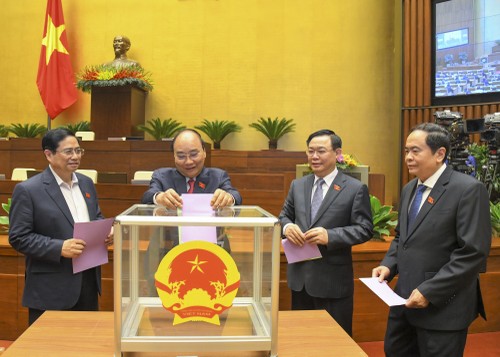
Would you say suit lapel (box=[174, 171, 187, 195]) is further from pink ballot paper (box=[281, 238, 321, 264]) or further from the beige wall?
the beige wall

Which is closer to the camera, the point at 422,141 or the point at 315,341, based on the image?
the point at 315,341

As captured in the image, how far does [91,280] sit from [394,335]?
131cm

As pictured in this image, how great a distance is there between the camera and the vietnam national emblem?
1.05m

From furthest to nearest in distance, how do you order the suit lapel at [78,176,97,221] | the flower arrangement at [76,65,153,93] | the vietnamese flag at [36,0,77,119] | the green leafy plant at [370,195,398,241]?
1. the vietnamese flag at [36,0,77,119]
2. the flower arrangement at [76,65,153,93]
3. the green leafy plant at [370,195,398,241]
4. the suit lapel at [78,176,97,221]

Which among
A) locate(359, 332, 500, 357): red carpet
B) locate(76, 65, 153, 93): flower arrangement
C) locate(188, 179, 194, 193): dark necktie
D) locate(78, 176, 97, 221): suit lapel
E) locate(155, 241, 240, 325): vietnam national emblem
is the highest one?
locate(76, 65, 153, 93): flower arrangement

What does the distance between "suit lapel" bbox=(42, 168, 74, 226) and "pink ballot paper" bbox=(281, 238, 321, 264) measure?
3.05ft

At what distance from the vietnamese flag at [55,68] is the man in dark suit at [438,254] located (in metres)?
6.79

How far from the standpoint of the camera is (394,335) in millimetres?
2008

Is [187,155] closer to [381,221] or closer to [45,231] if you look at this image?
[45,231]

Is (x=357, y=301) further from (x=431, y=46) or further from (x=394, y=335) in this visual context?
(x=431, y=46)

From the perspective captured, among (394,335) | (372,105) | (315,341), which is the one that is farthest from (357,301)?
(372,105)

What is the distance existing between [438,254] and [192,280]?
3.70ft

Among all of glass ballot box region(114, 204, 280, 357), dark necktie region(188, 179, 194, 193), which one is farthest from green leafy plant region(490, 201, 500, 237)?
glass ballot box region(114, 204, 280, 357)

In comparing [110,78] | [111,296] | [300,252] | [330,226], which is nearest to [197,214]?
[300,252]
